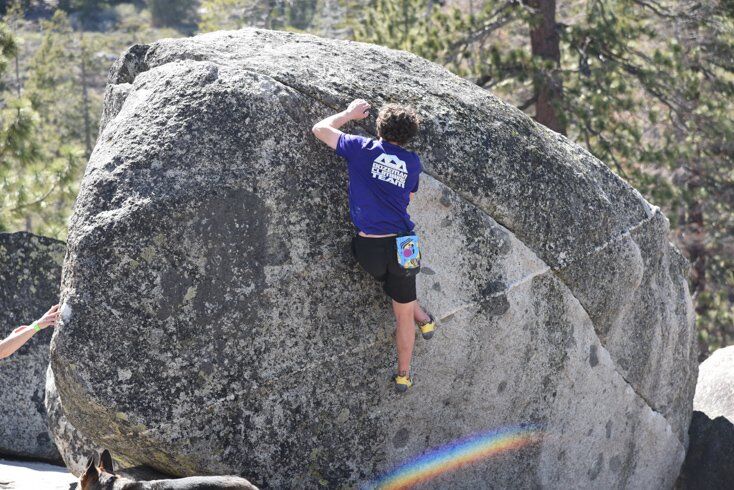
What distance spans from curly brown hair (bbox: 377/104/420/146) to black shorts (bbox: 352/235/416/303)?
2.11 ft

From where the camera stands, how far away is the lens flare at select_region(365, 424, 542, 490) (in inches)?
247

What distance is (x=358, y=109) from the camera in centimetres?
596

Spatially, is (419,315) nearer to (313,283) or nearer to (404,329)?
(404,329)

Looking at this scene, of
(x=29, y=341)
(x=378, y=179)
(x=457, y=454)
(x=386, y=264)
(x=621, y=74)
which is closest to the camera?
(x=378, y=179)

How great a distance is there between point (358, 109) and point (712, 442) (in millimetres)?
5205

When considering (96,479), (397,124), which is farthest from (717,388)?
A: (96,479)

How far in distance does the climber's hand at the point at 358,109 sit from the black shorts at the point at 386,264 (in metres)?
0.80

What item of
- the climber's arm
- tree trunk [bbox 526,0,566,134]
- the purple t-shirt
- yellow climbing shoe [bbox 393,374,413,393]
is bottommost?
tree trunk [bbox 526,0,566,134]

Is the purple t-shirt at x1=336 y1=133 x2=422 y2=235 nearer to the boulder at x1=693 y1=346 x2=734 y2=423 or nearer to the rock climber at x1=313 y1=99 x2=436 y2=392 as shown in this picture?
the rock climber at x1=313 y1=99 x2=436 y2=392

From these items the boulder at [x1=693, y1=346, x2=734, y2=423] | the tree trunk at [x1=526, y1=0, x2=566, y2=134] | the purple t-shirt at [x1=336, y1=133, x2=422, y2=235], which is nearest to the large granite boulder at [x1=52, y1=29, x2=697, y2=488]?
the purple t-shirt at [x1=336, y1=133, x2=422, y2=235]

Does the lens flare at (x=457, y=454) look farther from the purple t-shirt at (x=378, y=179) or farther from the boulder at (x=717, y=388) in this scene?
the boulder at (x=717, y=388)

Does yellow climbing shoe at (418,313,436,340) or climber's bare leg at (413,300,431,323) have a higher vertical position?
climber's bare leg at (413,300,431,323)

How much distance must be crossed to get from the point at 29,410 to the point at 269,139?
16.0 feet

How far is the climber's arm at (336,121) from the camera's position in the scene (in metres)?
5.77
